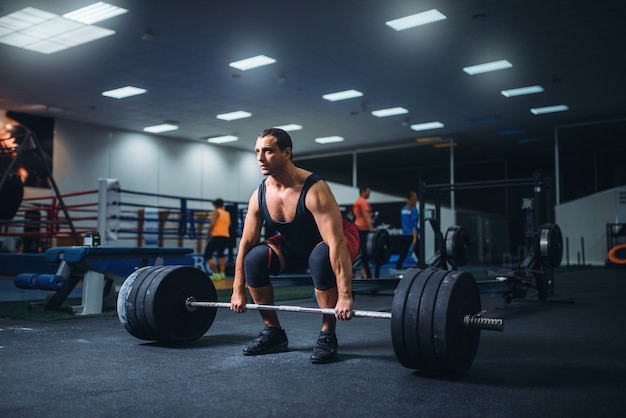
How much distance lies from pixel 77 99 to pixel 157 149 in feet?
11.3

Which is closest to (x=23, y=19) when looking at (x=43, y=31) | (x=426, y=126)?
(x=43, y=31)

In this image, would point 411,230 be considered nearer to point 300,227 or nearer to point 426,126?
point 300,227

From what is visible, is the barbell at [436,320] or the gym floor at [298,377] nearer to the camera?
the gym floor at [298,377]

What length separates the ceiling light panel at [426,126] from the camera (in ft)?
40.6

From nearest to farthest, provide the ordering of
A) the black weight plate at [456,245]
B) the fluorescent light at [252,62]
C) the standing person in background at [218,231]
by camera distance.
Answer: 1. the black weight plate at [456,245]
2. the standing person in background at [218,231]
3. the fluorescent light at [252,62]

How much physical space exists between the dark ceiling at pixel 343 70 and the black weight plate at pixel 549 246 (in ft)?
10.0

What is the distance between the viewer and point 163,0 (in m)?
6.28

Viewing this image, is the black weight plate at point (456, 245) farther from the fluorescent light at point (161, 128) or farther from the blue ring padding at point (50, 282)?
the fluorescent light at point (161, 128)

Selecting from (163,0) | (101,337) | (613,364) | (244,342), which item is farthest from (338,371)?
(163,0)

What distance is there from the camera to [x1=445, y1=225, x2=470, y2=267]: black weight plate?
5.19 meters

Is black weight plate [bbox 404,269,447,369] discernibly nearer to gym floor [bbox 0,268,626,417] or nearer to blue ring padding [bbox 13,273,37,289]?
gym floor [bbox 0,268,626,417]

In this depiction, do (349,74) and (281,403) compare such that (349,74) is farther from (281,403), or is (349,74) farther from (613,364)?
(281,403)

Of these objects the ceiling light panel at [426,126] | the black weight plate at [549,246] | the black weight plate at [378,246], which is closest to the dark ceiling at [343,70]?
the ceiling light panel at [426,126]

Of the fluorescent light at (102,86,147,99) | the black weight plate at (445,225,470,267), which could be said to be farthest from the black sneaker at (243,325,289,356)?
the fluorescent light at (102,86,147,99)
